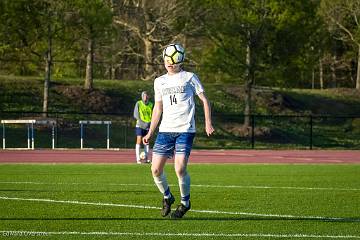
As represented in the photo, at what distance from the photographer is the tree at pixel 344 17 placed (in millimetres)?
58025

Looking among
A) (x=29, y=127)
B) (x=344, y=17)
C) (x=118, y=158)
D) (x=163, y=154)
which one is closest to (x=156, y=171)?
(x=163, y=154)

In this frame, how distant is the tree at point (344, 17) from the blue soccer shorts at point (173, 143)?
46028 millimetres

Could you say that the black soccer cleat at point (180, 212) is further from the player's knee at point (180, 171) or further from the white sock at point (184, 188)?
the player's knee at point (180, 171)

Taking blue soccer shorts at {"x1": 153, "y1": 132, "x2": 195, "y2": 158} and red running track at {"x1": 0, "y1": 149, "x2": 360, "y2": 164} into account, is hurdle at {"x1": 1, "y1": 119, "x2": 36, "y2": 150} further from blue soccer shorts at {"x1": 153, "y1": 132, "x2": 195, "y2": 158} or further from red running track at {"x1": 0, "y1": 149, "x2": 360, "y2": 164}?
blue soccer shorts at {"x1": 153, "y1": 132, "x2": 195, "y2": 158}

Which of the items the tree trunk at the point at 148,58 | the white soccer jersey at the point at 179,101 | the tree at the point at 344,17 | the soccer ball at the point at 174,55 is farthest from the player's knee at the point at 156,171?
the tree at the point at 344,17

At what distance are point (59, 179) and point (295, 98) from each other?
3704 cm

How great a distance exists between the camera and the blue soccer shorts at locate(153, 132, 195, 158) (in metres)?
12.4

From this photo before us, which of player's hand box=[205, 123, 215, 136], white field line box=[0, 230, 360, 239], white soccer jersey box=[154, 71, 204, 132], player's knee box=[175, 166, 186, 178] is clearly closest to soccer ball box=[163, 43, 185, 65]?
white soccer jersey box=[154, 71, 204, 132]

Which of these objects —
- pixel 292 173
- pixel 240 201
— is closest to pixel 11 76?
pixel 292 173

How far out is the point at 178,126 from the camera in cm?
1240

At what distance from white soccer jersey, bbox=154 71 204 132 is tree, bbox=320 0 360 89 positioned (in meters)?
46.0

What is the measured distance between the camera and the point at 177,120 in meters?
12.4

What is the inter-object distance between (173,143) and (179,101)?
57cm

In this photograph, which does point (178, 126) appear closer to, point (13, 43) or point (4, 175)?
point (4, 175)
